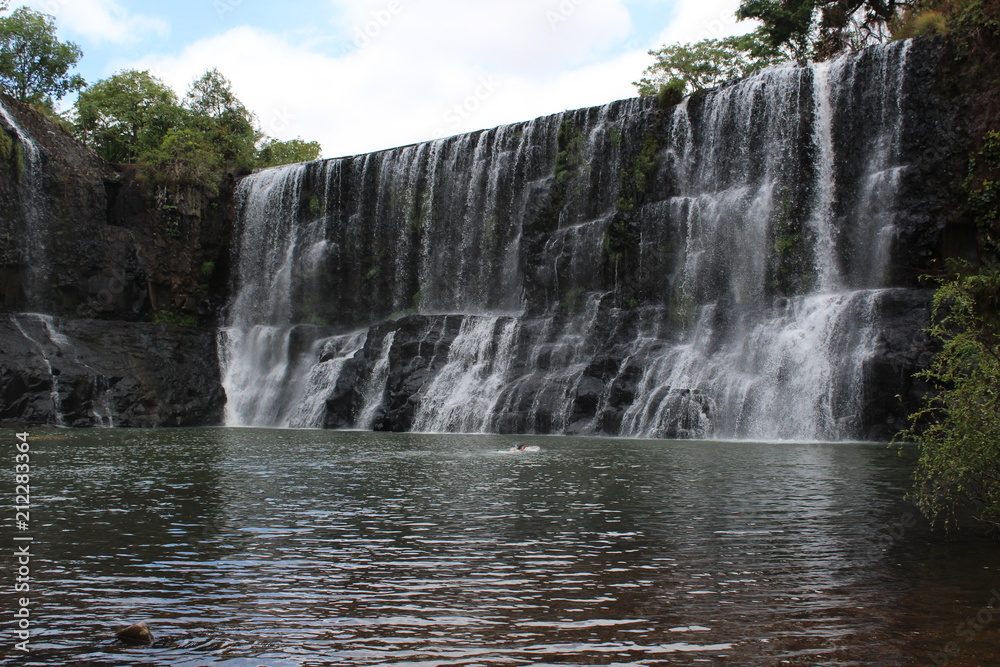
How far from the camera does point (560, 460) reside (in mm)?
20078

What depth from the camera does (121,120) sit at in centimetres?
5334

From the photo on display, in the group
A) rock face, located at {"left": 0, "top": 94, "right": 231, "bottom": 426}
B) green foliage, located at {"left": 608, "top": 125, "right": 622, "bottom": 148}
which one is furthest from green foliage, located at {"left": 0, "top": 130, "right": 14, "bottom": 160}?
green foliage, located at {"left": 608, "top": 125, "right": 622, "bottom": 148}

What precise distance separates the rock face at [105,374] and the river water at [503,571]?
20336 millimetres

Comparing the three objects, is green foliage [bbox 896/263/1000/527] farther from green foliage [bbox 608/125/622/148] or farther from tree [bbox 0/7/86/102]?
tree [bbox 0/7/86/102]

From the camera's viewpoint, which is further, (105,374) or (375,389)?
(375,389)

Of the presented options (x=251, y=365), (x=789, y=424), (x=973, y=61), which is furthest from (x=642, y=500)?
(x=251, y=365)

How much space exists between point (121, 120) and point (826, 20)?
3935 centimetres

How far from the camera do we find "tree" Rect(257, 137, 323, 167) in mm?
58219

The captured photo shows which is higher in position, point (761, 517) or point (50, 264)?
point (50, 264)

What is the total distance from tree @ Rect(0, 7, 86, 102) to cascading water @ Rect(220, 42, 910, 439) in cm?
1916

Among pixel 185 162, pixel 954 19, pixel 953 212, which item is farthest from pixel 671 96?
pixel 185 162

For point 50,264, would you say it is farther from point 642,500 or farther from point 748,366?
point 642,500

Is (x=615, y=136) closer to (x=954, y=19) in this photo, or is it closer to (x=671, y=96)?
(x=671, y=96)

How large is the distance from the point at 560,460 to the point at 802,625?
45.0ft
